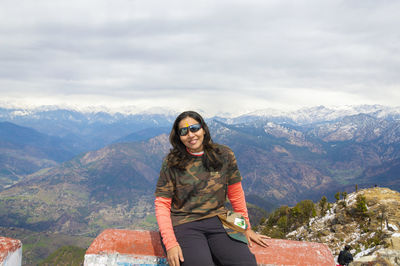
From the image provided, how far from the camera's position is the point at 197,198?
6.17 metres

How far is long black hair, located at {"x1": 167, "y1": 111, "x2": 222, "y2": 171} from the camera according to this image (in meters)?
6.20

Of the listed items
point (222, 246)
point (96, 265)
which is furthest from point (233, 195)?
point (96, 265)

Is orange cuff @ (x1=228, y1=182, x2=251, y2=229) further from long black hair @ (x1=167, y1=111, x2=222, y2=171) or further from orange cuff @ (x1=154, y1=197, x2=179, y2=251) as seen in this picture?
orange cuff @ (x1=154, y1=197, x2=179, y2=251)

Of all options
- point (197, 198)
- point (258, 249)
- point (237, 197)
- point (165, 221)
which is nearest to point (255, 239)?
point (258, 249)

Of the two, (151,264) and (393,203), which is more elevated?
(151,264)

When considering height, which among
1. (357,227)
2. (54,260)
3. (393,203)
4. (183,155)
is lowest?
(54,260)

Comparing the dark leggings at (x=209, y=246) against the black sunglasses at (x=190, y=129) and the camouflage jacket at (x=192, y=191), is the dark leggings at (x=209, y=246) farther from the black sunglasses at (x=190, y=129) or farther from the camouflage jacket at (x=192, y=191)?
the black sunglasses at (x=190, y=129)

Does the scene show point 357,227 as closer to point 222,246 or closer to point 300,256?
point 300,256

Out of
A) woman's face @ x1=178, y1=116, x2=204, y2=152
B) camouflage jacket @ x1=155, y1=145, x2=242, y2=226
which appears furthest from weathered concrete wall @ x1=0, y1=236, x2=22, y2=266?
woman's face @ x1=178, y1=116, x2=204, y2=152

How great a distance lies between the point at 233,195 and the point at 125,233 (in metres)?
3.03

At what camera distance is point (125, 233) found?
625cm

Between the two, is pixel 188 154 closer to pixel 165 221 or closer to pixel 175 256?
pixel 165 221

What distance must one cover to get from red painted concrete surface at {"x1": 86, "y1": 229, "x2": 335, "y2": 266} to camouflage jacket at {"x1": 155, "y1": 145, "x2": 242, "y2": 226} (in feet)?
2.82

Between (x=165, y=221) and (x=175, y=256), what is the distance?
89 cm
